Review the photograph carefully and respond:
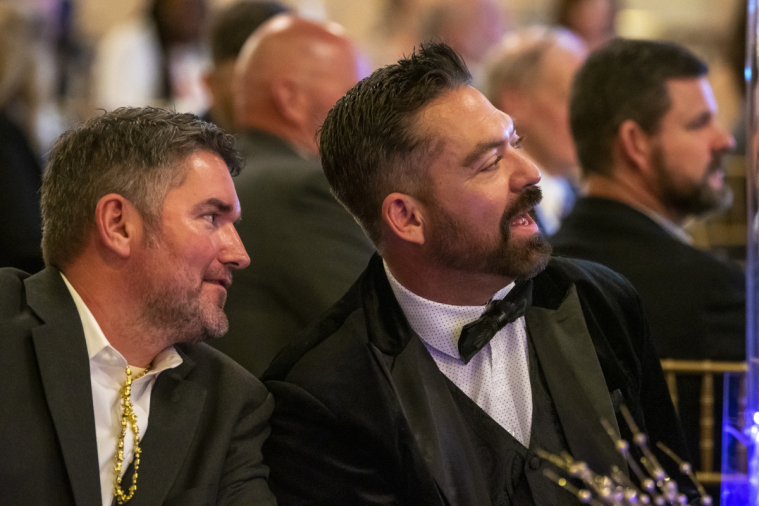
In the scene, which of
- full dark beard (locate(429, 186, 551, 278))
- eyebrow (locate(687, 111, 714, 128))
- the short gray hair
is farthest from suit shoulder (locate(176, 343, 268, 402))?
the short gray hair

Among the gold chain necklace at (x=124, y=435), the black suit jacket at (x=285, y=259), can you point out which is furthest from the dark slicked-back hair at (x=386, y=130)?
the black suit jacket at (x=285, y=259)

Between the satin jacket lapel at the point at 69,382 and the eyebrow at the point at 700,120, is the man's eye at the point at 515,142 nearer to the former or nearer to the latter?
the satin jacket lapel at the point at 69,382

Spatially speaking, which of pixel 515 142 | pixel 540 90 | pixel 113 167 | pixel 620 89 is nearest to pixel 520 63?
pixel 540 90

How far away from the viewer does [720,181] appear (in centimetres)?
300

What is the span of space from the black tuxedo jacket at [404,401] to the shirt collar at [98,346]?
0.71 feet

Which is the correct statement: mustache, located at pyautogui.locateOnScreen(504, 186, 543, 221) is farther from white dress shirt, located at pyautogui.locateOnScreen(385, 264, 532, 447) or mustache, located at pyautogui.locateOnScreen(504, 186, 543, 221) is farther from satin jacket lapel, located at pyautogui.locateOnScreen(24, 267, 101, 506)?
satin jacket lapel, located at pyautogui.locateOnScreen(24, 267, 101, 506)

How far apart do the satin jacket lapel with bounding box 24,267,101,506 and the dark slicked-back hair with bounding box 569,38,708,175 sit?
5.93ft

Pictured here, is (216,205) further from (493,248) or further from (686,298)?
(686,298)

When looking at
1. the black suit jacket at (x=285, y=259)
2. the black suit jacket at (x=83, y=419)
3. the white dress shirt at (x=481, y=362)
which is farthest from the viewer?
the black suit jacket at (x=285, y=259)

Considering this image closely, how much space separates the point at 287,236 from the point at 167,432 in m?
1.03

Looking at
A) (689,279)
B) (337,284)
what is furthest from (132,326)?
(689,279)

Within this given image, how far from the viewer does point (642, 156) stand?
9.53 feet

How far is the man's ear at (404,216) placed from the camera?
6.17 ft

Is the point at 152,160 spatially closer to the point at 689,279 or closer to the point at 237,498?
the point at 237,498
